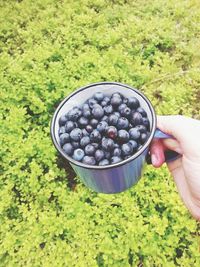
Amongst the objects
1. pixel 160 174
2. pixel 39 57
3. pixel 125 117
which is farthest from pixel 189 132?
pixel 39 57

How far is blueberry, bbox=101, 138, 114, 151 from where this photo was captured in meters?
1.39

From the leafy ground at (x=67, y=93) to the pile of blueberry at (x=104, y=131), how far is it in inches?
35.3

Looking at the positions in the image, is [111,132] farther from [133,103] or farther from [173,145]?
[173,145]

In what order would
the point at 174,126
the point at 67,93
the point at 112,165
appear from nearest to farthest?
the point at 112,165 < the point at 174,126 < the point at 67,93

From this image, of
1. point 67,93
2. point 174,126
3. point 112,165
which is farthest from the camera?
point 67,93

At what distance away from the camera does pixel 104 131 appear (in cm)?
142

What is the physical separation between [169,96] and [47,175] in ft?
3.11

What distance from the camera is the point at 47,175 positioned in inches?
94.5

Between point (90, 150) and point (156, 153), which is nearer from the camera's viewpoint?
point (90, 150)

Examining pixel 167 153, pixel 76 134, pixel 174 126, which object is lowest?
pixel 167 153

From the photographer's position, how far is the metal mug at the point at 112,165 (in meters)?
1.39

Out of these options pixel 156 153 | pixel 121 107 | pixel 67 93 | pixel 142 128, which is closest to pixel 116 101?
pixel 121 107

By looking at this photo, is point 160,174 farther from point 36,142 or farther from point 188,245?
point 36,142

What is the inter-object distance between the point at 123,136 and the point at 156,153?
0.19 m
